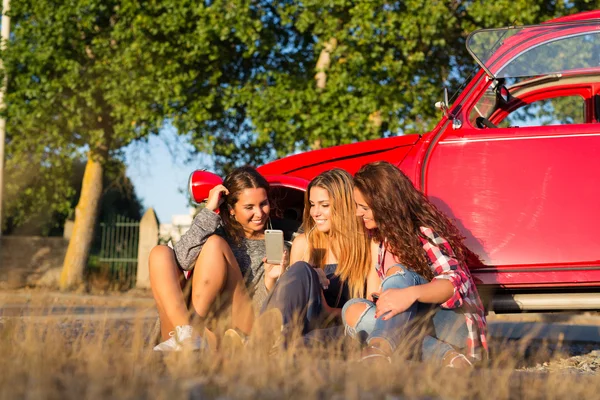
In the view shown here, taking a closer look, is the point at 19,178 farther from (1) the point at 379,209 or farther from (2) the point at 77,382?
(2) the point at 77,382

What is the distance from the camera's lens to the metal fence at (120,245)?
17.5 m

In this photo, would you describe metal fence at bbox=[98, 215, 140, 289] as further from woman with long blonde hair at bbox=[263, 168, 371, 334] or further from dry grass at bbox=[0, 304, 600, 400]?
dry grass at bbox=[0, 304, 600, 400]

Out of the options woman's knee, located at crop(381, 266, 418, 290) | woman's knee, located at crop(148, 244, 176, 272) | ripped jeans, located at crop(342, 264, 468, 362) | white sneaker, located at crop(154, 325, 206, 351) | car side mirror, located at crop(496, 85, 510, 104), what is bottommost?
white sneaker, located at crop(154, 325, 206, 351)

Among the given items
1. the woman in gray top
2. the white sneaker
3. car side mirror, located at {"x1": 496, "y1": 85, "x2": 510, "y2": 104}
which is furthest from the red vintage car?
the white sneaker

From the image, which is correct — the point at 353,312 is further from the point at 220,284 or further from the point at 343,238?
the point at 220,284

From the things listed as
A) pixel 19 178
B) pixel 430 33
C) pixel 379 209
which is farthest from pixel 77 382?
pixel 19 178

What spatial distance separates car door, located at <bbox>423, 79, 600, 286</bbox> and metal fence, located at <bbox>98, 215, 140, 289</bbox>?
13.4 metres

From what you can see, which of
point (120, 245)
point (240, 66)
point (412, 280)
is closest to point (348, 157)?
point (412, 280)

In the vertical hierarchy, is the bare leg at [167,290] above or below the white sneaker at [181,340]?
above

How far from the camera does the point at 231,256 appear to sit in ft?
15.1

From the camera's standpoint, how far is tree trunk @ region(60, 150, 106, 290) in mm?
15805

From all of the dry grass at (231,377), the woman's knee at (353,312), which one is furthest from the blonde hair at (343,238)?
the dry grass at (231,377)

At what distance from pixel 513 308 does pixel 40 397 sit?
3.19 m

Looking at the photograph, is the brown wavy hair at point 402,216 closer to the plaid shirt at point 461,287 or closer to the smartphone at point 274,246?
the plaid shirt at point 461,287
